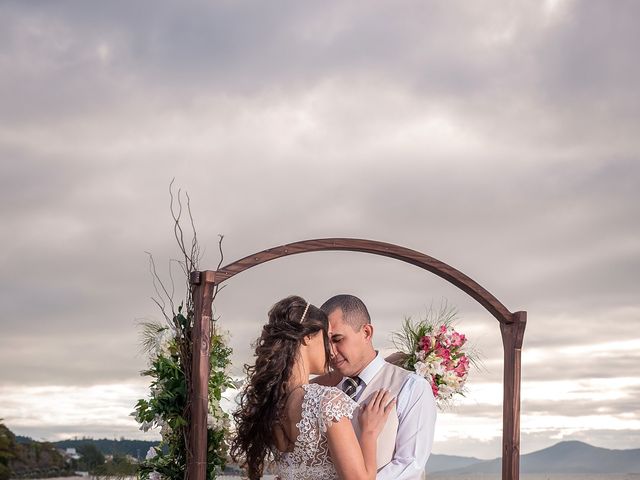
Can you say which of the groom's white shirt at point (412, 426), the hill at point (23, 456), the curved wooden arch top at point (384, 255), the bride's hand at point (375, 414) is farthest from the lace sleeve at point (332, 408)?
the hill at point (23, 456)

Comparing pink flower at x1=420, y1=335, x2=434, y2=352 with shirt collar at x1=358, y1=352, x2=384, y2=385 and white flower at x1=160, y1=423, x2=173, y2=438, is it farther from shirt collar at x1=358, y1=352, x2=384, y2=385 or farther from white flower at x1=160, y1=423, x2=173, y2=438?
white flower at x1=160, y1=423, x2=173, y2=438

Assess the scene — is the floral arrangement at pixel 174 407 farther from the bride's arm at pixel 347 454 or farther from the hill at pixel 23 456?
the hill at pixel 23 456

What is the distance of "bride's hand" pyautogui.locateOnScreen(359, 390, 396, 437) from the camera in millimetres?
5754

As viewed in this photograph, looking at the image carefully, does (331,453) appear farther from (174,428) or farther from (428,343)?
(428,343)

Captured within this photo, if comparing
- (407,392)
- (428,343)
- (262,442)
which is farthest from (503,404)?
(262,442)

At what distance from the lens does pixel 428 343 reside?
895 cm

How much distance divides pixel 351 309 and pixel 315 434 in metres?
1.59

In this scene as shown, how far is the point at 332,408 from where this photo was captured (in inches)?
208

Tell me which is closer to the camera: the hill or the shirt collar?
the shirt collar

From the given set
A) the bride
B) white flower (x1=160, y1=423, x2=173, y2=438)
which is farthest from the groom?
white flower (x1=160, y1=423, x2=173, y2=438)

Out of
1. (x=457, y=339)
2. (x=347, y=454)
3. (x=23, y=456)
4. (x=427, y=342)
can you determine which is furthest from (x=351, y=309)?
(x=23, y=456)

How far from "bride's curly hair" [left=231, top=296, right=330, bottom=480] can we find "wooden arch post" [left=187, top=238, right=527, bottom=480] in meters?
1.40

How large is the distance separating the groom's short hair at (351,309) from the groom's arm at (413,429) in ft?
1.84

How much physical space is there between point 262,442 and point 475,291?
387 centimetres
